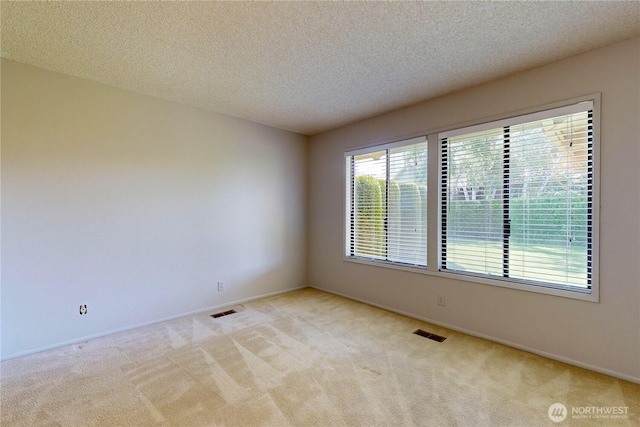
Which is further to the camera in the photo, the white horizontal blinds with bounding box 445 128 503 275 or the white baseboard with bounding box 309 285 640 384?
the white horizontal blinds with bounding box 445 128 503 275

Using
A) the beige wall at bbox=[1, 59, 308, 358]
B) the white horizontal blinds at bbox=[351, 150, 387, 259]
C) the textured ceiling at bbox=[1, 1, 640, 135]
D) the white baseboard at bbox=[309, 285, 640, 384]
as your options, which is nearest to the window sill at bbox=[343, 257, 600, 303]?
the white horizontal blinds at bbox=[351, 150, 387, 259]

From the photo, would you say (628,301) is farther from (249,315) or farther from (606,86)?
(249,315)

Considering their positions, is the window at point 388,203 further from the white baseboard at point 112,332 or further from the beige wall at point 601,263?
the white baseboard at point 112,332

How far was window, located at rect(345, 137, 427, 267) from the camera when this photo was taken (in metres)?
3.57

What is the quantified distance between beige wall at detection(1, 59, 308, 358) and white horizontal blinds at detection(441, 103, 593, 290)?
8.72 feet

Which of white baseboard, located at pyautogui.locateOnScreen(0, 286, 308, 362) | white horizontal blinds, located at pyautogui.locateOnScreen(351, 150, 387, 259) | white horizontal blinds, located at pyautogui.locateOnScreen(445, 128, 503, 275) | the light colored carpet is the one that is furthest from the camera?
white horizontal blinds, located at pyautogui.locateOnScreen(351, 150, 387, 259)

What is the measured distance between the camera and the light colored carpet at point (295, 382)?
5.97 ft

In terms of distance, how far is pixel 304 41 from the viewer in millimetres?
2252

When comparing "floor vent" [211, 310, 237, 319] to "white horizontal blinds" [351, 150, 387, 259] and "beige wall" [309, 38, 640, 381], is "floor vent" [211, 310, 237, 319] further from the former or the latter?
"beige wall" [309, 38, 640, 381]

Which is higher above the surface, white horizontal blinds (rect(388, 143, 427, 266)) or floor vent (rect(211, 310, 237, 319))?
white horizontal blinds (rect(388, 143, 427, 266))

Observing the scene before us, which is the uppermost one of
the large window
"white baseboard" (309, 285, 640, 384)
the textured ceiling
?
the textured ceiling

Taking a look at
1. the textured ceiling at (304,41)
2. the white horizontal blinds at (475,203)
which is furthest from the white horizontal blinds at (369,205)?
the textured ceiling at (304,41)

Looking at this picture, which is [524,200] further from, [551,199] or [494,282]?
[494,282]

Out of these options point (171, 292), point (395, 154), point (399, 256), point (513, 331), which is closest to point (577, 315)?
point (513, 331)
